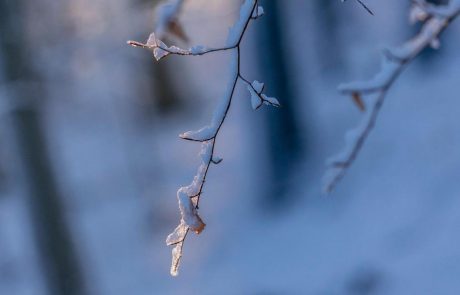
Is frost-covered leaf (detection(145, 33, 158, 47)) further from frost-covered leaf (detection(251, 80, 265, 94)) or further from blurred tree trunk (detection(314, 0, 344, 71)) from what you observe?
blurred tree trunk (detection(314, 0, 344, 71))

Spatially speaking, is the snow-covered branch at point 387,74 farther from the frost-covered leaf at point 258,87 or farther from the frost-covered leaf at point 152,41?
the frost-covered leaf at point 152,41

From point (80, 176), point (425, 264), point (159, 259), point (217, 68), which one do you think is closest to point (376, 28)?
point (217, 68)

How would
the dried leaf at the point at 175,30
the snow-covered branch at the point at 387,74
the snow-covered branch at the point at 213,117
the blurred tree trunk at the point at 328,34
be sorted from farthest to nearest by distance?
the blurred tree trunk at the point at 328,34, the snow-covered branch at the point at 387,74, the dried leaf at the point at 175,30, the snow-covered branch at the point at 213,117

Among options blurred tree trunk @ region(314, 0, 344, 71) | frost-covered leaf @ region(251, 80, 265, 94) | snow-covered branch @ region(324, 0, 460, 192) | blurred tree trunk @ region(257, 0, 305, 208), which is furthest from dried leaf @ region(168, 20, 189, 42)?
blurred tree trunk @ region(314, 0, 344, 71)

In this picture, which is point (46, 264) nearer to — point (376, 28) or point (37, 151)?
point (37, 151)

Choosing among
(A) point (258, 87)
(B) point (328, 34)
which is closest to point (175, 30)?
(A) point (258, 87)

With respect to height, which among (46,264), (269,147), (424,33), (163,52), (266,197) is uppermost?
(269,147)

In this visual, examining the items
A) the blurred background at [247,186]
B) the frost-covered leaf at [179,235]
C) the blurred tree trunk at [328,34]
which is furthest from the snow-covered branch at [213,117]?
the blurred tree trunk at [328,34]
